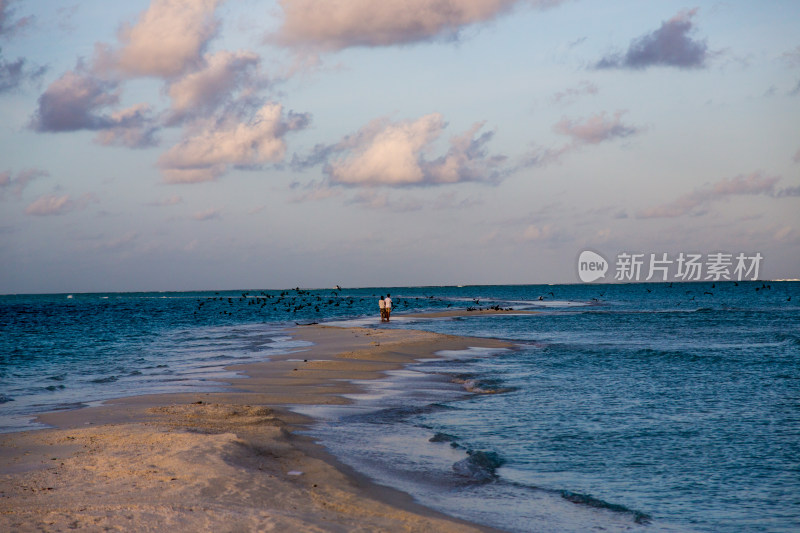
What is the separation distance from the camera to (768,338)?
3756 centimetres

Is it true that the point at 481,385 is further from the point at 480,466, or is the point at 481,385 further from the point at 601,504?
the point at 601,504

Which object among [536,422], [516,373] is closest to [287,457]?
[536,422]

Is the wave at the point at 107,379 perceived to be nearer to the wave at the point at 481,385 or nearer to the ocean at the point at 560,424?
the ocean at the point at 560,424

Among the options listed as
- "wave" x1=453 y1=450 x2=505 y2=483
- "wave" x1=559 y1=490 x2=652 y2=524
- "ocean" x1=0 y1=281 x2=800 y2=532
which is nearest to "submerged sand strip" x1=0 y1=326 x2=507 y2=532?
"ocean" x1=0 y1=281 x2=800 y2=532

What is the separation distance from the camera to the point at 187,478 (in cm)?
909

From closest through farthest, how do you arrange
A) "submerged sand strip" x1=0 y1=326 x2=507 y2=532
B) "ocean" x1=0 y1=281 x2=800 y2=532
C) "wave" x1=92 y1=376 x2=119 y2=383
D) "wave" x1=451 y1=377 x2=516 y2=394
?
"submerged sand strip" x1=0 y1=326 x2=507 y2=532 → "ocean" x1=0 y1=281 x2=800 y2=532 → "wave" x1=451 y1=377 x2=516 y2=394 → "wave" x1=92 y1=376 x2=119 y2=383

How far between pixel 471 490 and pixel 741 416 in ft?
29.3

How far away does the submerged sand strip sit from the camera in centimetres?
757

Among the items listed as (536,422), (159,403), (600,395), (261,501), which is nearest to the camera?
(261,501)

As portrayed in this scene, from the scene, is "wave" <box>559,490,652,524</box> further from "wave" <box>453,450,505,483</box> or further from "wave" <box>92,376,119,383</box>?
"wave" <box>92,376,119,383</box>

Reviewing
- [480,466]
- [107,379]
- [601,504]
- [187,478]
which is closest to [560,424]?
[480,466]

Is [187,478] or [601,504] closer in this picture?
[187,478]

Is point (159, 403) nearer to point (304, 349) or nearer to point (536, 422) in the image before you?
point (536, 422)

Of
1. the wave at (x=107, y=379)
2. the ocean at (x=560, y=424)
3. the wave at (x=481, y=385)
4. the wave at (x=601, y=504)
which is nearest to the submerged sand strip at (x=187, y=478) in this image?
the ocean at (x=560, y=424)
